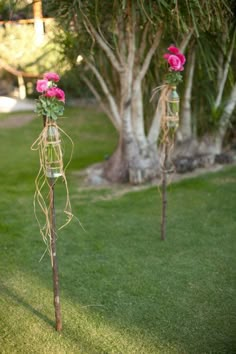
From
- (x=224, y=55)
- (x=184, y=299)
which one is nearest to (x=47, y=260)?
(x=184, y=299)

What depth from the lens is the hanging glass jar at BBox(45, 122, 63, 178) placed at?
2.61 meters

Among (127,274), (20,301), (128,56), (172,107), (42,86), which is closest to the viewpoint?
(42,86)

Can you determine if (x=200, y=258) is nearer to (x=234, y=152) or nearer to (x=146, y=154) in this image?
(x=146, y=154)

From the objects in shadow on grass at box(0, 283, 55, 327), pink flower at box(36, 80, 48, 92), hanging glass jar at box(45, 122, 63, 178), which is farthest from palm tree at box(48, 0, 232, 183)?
shadow on grass at box(0, 283, 55, 327)

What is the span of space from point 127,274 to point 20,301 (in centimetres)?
86

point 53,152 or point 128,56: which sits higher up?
point 128,56

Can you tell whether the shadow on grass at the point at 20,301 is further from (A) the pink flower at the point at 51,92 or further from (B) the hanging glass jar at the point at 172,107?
(B) the hanging glass jar at the point at 172,107

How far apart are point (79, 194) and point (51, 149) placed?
296cm

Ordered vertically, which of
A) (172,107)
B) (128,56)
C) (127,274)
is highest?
(128,56)

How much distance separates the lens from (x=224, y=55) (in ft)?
18.4

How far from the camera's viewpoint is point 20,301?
321cm

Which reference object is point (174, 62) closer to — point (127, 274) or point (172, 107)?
point (172, 107)

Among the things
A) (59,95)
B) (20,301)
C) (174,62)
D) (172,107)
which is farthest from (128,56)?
(20,301)

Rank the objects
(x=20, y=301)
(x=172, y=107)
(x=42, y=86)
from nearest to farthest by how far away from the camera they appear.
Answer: (x=42, y=86), (x=20, y=301), (x=172, y=107)
